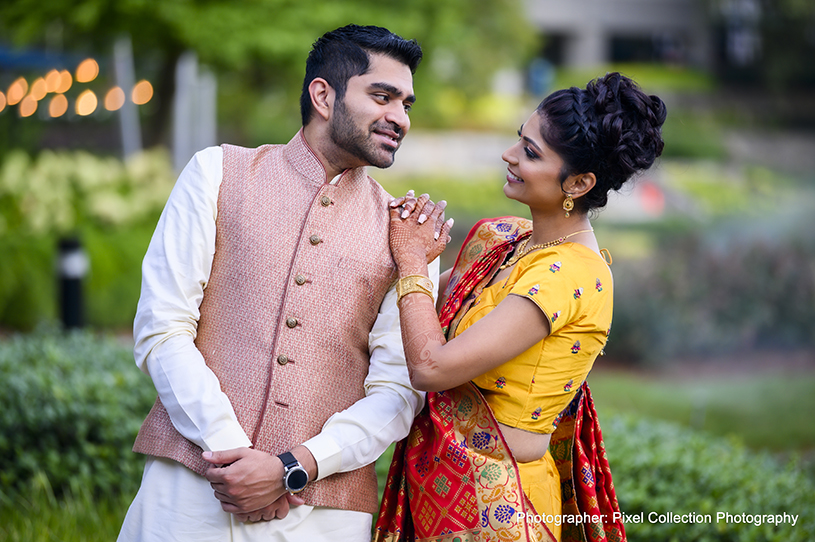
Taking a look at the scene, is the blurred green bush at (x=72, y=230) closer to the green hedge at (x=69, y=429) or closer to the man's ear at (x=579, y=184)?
the green hedge at (x=69, y=429)

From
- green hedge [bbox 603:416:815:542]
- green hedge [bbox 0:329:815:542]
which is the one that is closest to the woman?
green hedge [bbox 603:416:815:542]

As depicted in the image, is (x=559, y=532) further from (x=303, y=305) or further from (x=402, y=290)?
(x=303, y=305)

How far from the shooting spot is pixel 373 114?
2.19 metres

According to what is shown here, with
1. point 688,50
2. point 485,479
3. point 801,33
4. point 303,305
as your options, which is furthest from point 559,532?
point 688,50

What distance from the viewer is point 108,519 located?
3.48 m

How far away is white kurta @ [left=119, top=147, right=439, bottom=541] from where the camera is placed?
2.01m

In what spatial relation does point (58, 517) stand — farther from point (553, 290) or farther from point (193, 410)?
point (553, 290)

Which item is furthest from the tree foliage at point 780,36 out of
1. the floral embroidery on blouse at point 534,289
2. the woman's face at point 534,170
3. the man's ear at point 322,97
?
the floral embroidery on blouse at point 534,289

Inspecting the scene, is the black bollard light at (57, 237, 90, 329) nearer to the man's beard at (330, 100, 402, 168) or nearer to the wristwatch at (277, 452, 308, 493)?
the man's beard at (330, 100, 402, 168)

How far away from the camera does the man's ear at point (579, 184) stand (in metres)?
2.11

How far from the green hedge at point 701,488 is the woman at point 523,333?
1289 millimetres

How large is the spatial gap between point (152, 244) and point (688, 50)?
23.1 meters

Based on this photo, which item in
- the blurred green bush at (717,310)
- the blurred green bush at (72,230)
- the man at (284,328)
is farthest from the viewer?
the blurred green bush at (717,310)

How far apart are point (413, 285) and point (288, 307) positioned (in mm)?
351
